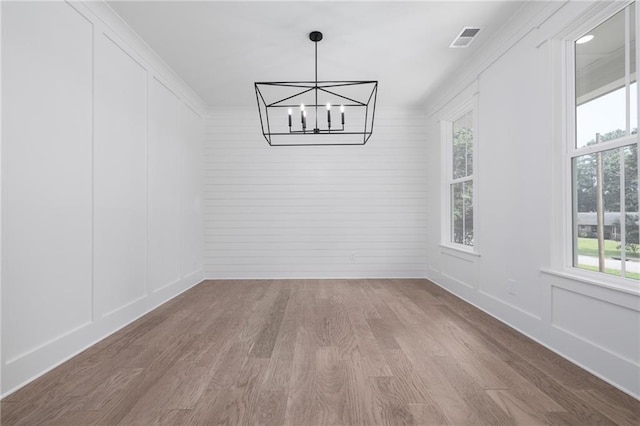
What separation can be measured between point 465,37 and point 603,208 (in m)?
2.12

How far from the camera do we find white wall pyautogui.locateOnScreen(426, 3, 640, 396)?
2049mm

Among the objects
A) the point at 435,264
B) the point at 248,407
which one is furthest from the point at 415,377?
the point at 435,264

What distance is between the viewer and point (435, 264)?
5062 mm

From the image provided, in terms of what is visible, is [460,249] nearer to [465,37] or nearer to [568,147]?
[568,147]

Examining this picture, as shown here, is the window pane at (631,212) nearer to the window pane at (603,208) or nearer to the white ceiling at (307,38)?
the window pane at (603,208)

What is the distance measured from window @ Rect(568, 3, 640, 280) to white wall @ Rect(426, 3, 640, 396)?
14 cm

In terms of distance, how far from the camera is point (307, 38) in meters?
3.26

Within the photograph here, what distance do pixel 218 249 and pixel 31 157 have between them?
352 centimetres

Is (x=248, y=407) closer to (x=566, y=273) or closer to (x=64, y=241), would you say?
(x=64, y=241)

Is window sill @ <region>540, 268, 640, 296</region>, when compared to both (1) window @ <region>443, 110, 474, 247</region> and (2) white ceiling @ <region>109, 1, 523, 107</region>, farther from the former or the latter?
(2) white ceiling @ <region>109, 1, 523, 107</region>

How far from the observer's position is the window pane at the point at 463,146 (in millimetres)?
4207

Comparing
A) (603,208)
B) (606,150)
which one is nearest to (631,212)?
(603,208)

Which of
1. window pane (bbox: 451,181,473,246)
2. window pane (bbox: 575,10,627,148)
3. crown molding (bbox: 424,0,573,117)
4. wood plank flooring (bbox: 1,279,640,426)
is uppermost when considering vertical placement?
crown molding (bbox: 424,0,573,117)

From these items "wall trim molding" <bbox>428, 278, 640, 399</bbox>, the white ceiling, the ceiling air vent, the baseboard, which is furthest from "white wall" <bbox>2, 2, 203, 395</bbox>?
"wall trim molding" <bbox>428, 278, 640, 399</bbox>
